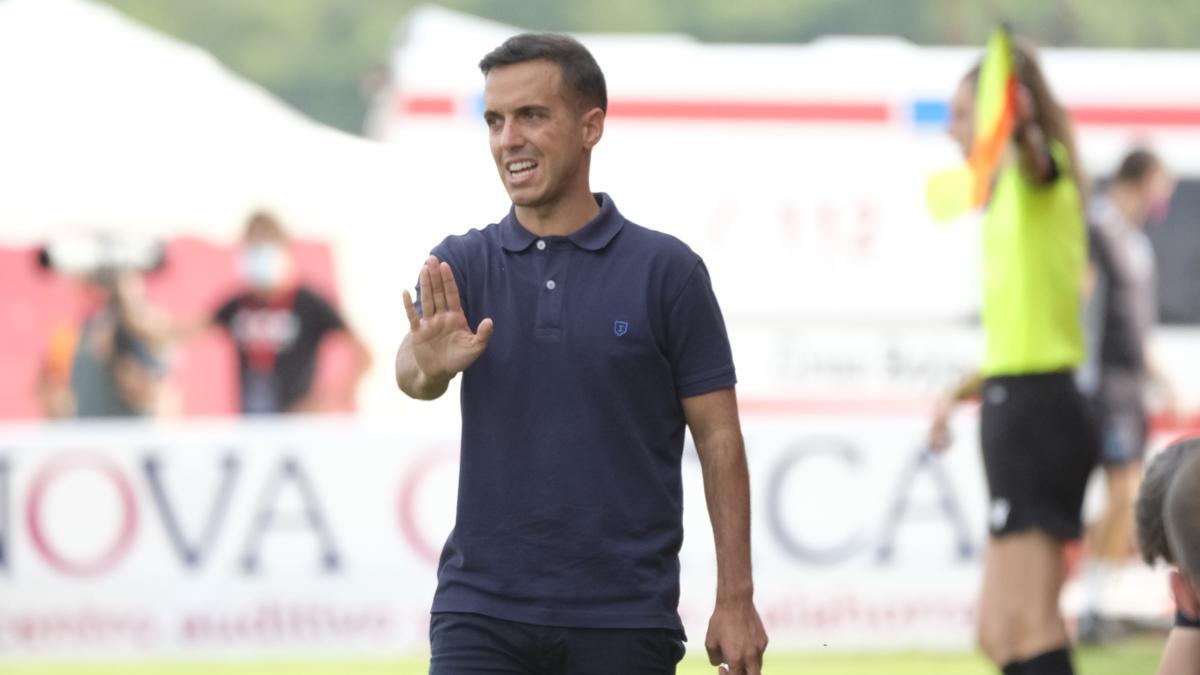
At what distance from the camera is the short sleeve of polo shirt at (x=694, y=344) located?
13.5ft

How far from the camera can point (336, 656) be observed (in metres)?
10.5

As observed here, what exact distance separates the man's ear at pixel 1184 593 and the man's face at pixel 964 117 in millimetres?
3074

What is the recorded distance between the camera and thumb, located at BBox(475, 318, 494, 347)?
3.94 metres

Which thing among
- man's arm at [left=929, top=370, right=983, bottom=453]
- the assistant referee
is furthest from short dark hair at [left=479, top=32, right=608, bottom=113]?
man's arm at [left=929, top=370, right=983, bottom=453]

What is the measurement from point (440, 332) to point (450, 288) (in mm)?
86

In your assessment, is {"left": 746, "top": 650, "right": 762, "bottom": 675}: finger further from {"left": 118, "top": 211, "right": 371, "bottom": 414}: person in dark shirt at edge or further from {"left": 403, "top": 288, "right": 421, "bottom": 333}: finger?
{"left": 118, "top": 211, "right": 371, "bottom": 414}: person in dark shirt at edge

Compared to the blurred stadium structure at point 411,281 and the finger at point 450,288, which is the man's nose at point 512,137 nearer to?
the finger at point 450,288

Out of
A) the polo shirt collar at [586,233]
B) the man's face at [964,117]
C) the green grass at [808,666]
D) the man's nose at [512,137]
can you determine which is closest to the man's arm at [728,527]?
the polo shirt collar at [586,233]

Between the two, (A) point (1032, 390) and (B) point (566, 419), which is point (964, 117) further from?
(B) point (566, 419)

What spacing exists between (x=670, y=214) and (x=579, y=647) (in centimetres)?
1033

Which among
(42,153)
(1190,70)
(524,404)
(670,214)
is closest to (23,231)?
(42,153)

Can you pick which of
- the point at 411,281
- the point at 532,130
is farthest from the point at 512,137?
the point at 411,281

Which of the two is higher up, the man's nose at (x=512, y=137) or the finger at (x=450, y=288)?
the man's nose at (x=512, y=137)

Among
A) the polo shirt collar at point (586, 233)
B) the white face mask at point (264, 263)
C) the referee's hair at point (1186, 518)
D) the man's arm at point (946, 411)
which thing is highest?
the white face mask at point (264, 263)
